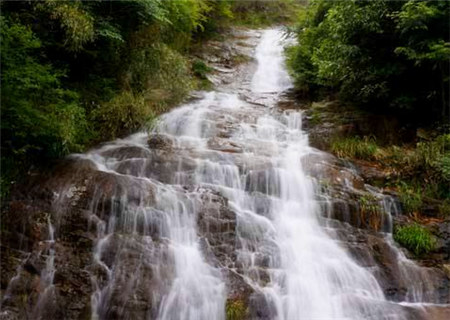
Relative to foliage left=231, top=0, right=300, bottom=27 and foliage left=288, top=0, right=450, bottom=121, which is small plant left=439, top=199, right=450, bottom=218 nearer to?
foliage left=288, top=0, right=450, bottom=121

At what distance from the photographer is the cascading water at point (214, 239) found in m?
5.04

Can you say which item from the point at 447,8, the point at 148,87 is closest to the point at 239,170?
the point at 148,87

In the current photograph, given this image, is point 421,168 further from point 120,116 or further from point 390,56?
point 120,116

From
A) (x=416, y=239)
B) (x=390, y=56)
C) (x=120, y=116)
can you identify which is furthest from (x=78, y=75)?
(x=416, y=239)

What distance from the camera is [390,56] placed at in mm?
8711

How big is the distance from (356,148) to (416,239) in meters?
2.53

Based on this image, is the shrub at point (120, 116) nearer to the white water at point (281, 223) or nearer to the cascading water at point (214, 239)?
the cascading water at point (214, 239)

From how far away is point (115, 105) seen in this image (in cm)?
789

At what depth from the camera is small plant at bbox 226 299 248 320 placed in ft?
16.0

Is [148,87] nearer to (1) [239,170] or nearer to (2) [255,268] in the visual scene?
(1) [239,170]

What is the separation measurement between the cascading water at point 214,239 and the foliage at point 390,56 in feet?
7.64

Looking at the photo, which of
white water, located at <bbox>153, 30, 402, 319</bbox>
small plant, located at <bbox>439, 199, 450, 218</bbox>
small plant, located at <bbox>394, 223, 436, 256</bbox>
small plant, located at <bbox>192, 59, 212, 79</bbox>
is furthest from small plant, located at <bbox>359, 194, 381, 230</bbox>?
small plant, located at <bbox>192, 59, 212, 79</bbox>

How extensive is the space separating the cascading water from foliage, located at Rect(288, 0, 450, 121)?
2.33 meters

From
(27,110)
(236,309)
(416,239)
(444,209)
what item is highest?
Result: (27,110)
